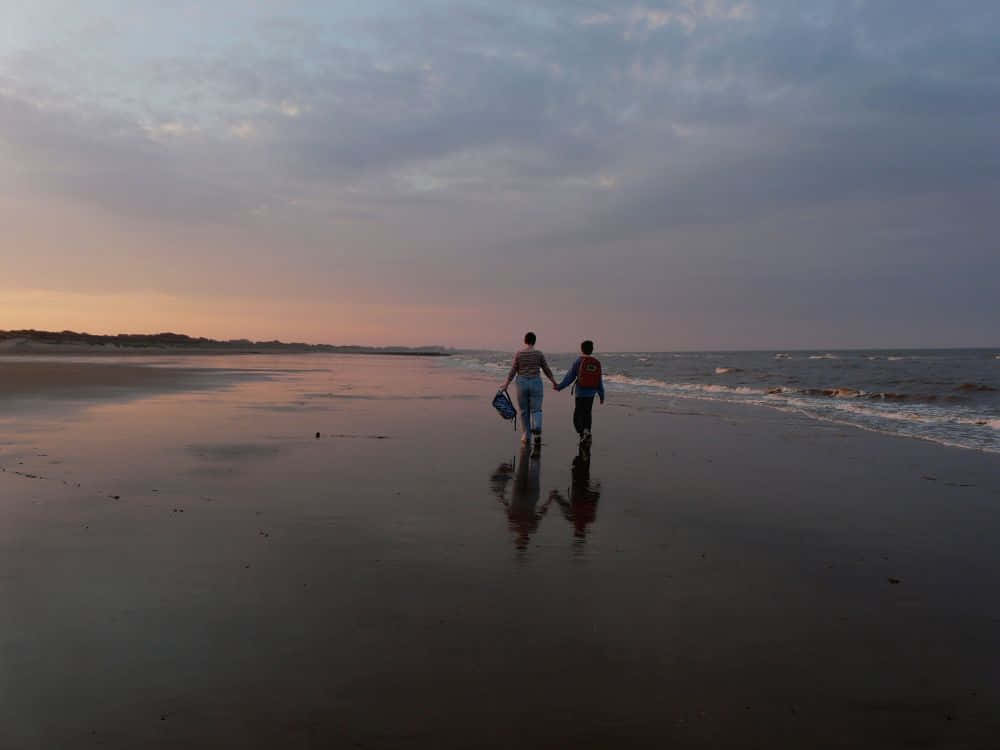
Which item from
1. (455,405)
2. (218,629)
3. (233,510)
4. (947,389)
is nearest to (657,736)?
(218,629)

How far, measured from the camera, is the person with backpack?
12773 mm

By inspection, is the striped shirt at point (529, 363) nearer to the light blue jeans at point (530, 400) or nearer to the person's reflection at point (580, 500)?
the light blue jeans at point (530, 400)

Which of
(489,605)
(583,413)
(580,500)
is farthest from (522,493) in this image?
(583,413)

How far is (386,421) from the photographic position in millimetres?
15703

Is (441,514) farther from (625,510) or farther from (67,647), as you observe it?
(67,647)

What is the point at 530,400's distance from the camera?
13000 millimetres

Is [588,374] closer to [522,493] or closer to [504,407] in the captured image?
[504,407]

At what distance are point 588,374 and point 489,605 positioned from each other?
8.85 metres

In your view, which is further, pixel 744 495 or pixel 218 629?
pixel 744 495

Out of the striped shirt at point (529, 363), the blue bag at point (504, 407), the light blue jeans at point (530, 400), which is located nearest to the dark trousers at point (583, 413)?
the light blue jeans at point (530, 400)

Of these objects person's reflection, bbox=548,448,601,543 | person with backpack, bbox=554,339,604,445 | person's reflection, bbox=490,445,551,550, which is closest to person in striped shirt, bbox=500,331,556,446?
person with backpack, bbox=554,339,604,445

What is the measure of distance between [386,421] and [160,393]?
34.6ft

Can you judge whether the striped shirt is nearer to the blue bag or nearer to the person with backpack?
the person with backpack

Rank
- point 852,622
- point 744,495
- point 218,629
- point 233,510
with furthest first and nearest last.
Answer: point 744,495
point 233,510
point 852,622
point 218,629
